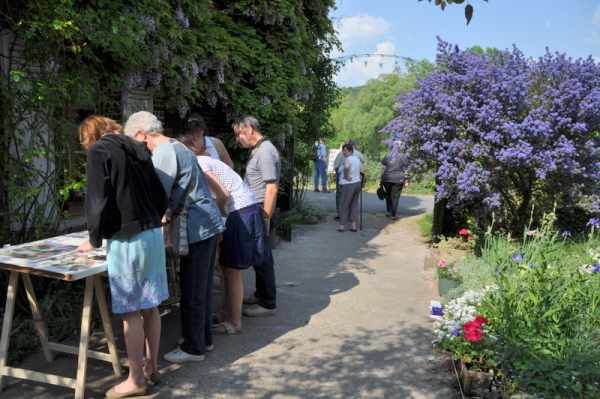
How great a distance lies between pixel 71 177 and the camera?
16.0ft

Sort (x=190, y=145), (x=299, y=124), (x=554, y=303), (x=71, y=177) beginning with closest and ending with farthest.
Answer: (x=554, y=303) → (x=190, y=145) → (x=71, y=177) → (x=299, y=124)

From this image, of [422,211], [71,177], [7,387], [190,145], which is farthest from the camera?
[422,211]

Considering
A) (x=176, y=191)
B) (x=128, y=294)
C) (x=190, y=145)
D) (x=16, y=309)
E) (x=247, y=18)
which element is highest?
(x=247, y=18)

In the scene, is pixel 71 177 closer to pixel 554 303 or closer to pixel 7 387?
pixel 7 387

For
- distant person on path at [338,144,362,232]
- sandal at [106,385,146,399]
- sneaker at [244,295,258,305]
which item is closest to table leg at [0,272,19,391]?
sandal at [106,385,146,399]

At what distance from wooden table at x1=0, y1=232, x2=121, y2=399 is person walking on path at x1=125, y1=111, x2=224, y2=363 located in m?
0.54

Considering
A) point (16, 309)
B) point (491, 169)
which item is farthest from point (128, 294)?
point (491, 169)

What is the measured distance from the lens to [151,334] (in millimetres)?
3559

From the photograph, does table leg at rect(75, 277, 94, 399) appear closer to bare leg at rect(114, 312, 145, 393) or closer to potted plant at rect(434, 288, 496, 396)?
bare leg at rect(114, 312, 145, 393)

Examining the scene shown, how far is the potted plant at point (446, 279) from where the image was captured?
575 cm

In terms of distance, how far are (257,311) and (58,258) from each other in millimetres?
2165

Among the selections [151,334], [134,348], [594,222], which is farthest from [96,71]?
[594,222]

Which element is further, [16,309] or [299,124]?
[299,124]

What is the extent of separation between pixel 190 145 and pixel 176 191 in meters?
0.78
